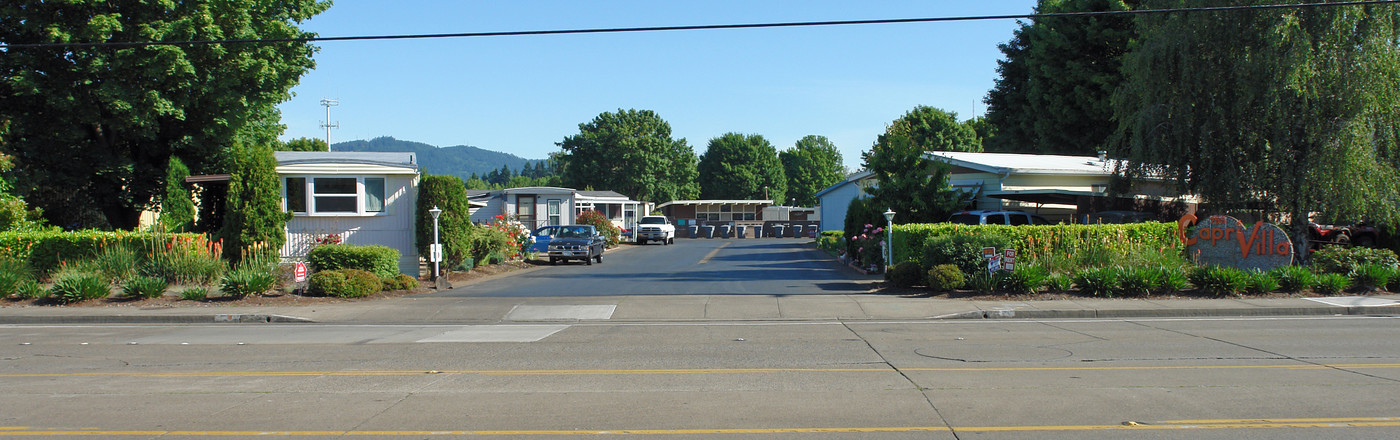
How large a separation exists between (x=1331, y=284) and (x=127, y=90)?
29.0 meters

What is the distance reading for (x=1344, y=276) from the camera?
57.2 ft

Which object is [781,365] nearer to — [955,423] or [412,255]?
[955,423]

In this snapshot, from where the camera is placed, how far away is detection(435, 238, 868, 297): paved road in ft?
62.3

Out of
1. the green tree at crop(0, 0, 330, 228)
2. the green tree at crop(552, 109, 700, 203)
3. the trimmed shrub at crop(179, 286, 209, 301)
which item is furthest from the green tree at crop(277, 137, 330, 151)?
the trimmed shrub at crop(179, 286, 209, 301)

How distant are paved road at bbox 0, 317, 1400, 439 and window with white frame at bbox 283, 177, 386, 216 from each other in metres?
9.42

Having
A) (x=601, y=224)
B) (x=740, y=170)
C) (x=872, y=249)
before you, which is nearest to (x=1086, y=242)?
(x=872, y=249)

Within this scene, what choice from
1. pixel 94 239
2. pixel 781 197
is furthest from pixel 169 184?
pixel 781 197

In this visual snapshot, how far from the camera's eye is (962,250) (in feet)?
58.4

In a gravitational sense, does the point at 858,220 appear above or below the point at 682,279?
above

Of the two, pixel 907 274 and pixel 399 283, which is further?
pixel 399 283

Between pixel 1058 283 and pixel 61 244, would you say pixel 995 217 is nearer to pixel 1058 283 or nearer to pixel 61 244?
pixel 1058 283

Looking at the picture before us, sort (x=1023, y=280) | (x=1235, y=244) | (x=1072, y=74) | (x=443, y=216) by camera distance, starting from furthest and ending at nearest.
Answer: (x=1072, y=74)
(x=443, y=216)
(x=1235, y=244)
(x=1023, y=280)

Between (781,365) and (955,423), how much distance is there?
3.17m

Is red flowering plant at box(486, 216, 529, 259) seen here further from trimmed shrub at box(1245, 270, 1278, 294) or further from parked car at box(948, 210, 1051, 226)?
trimmed shrub at box(1245, 270, 1278, 294)
